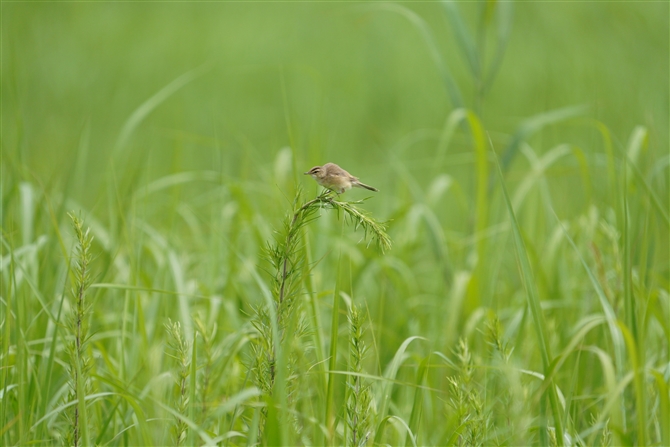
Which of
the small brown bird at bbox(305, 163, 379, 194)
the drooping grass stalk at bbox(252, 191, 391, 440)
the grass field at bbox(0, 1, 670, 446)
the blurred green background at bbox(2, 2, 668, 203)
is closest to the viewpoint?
the drooping grass stalk at bbox(252, 191, 391, 440)

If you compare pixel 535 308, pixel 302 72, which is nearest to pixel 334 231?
pixel 535 308

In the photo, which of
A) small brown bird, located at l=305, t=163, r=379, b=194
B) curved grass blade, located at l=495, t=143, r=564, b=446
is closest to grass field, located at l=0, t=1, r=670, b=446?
curved grass blade, located at l=495, t=143, r=564, b=446

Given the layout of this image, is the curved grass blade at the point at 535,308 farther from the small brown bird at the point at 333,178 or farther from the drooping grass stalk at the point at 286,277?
the small brown bird at the point at 333,178

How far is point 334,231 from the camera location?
3467mm

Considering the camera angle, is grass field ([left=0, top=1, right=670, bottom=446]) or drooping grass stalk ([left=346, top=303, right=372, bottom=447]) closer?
drooping grass stalk ([left=346, top=303, right=372, bottom=447])

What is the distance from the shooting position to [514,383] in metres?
1.32

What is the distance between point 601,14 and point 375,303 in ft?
22.1

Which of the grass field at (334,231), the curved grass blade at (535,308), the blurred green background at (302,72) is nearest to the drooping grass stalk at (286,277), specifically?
the grass field at (334,231)

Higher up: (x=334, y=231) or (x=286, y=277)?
(x=334, y=231)

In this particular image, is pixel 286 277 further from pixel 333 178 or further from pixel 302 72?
pixel 302 72

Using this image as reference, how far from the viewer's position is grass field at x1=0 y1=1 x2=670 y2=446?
1539 mm

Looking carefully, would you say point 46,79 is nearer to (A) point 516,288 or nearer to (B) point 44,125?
(B) point 44,125

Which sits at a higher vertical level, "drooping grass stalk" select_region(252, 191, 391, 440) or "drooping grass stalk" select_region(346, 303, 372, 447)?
"drooping grass stalk" select_region(252, 191, 391, 440)

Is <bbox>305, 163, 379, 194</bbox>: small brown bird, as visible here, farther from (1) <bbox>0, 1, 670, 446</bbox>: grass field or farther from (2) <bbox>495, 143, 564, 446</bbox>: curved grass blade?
(2) <bbox>495, 143, 564, 446</bbox>: curved grass blade
